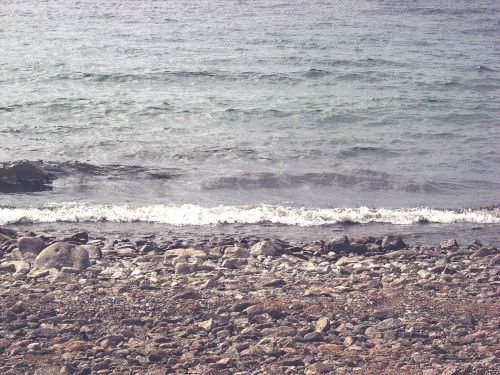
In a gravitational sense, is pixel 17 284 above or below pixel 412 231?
above

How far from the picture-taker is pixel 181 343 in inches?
439

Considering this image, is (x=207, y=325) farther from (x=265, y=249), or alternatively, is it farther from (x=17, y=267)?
(x=17, y=267)

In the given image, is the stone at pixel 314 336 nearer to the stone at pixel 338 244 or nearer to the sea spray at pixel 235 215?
the stone at pixel 338 244

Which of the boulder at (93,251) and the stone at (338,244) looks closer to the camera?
the boulder at (93,251)

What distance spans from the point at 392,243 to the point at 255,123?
36.9 feet

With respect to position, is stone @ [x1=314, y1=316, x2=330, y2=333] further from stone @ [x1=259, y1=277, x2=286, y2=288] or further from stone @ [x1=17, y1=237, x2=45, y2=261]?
stone @ [x1=17, y1=237, x2=45, y2=261]

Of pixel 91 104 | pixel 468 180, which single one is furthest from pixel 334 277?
pixel 91 104

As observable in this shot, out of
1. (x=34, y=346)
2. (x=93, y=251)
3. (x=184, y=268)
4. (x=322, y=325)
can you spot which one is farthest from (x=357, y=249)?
(x=34, y=346)

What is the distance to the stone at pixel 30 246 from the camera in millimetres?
14648

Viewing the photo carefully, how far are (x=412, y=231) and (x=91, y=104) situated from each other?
48.2 feet

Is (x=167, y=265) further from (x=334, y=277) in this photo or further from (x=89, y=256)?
(x=334, y=277)

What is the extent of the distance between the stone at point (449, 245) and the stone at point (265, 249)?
10.9 ft

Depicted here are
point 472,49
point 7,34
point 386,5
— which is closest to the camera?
point 472,49

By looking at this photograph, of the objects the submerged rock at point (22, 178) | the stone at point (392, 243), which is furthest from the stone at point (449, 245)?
the submerged rock at point (22, 178)
